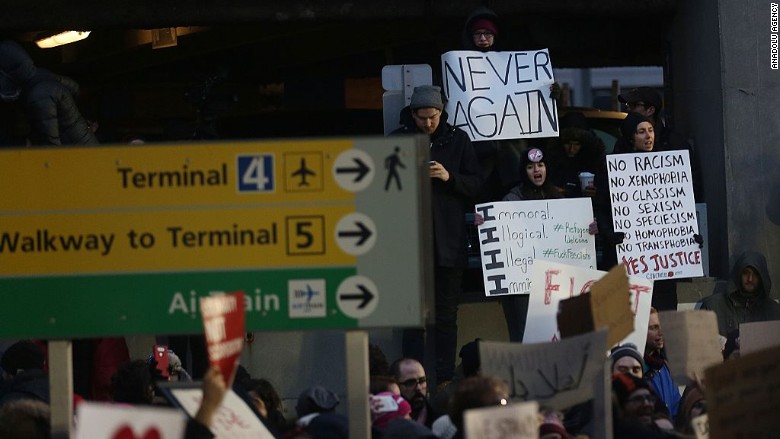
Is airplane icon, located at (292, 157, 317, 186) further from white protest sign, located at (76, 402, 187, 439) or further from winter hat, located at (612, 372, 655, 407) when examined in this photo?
winter hat, located at (612, 372, 655, 407)

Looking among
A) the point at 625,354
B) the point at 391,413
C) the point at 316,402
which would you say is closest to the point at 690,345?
the point at 625,354

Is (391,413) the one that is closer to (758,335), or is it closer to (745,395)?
(758,335)

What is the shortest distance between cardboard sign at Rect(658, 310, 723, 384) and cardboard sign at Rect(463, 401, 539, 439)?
2.42 metres

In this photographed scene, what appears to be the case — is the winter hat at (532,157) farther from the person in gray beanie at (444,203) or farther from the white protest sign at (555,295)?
the white protest sign at (555,295)

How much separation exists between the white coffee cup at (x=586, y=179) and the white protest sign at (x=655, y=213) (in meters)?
0.17

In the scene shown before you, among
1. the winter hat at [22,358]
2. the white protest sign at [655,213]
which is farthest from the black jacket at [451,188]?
the winter hat at [22,358]

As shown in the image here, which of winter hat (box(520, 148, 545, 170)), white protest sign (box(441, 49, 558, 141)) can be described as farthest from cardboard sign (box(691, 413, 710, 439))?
white protest sign (box(441, 49, 558, 141))

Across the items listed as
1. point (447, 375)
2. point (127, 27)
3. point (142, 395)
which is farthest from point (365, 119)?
point (142, 395)

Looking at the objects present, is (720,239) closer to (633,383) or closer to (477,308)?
(477,308)

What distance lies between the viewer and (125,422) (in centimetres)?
458

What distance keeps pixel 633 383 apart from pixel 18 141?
307 inches

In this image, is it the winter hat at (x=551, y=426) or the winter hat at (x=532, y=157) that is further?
the winter hat at (x=532, y=157)

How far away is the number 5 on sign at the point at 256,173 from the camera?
604cm

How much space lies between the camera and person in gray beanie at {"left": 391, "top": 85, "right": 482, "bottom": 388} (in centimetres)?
1062
